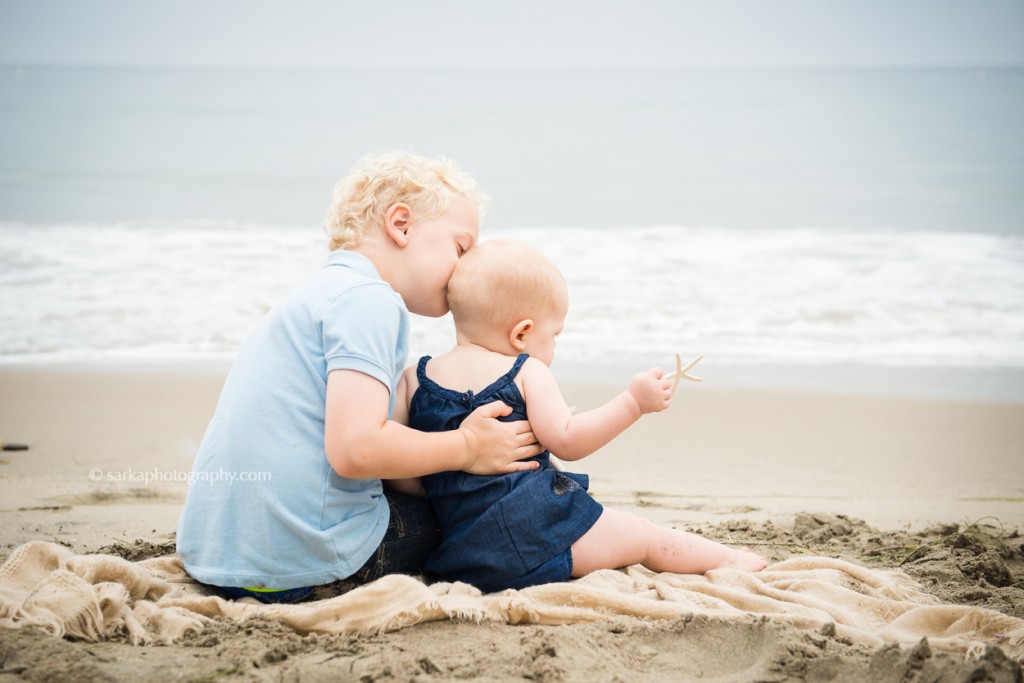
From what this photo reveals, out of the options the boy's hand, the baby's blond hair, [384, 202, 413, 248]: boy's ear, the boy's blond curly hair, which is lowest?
the boy's hand

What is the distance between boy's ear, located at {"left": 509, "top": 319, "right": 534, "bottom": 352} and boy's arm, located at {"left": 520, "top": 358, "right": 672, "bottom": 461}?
58 millimetres

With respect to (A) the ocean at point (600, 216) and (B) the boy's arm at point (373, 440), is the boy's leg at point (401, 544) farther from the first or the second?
(A) the ocean at point (600, 216)

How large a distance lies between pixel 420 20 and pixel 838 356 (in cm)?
5228

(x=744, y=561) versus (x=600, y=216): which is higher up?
(x=600, y=216)

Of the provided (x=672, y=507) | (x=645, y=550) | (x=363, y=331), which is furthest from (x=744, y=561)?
(x=363, y=331)

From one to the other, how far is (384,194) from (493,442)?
2.39 ft

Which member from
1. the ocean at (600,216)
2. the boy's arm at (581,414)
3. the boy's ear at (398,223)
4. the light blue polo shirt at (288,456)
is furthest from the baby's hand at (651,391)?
the ocean at (600,216)

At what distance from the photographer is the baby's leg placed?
253cm

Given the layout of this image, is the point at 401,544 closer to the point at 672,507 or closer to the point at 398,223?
the point at 398,223

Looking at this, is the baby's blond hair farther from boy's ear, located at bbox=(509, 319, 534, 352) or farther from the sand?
the sand

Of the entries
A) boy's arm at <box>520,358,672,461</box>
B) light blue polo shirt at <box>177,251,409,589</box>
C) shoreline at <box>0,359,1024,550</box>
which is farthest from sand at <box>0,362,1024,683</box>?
boy's arm at <box>520,358,672,461</box>

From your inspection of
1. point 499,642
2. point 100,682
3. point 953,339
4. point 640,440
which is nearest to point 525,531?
point 499,642

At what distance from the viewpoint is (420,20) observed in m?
54.1

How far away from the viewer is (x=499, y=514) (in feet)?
7.75
